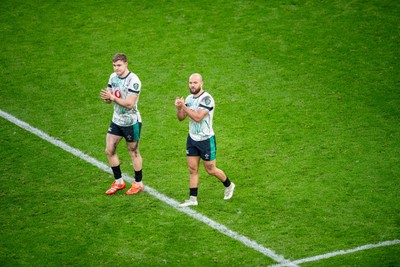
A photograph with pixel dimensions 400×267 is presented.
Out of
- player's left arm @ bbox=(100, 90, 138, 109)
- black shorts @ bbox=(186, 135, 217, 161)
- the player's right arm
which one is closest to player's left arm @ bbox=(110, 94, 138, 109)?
player's left arm @ bbox=(100, 90, 138, 109)

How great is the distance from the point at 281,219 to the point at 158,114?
4562mm

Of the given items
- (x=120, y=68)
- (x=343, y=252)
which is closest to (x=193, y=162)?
(x=120, y=68)

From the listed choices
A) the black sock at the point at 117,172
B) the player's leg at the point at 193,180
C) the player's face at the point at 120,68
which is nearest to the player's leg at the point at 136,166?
the black sock at the point at 117,172

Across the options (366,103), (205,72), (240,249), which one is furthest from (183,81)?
(240,249)

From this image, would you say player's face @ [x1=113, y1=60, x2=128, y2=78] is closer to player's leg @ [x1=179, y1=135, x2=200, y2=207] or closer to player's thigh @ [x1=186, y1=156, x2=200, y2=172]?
player's leg @ [x1=179, y1=135, x2=200, y2=207]

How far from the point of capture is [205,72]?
1438 cm

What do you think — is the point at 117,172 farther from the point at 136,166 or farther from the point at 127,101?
the point at 127,101

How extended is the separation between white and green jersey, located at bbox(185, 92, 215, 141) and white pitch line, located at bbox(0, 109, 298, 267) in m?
1.24

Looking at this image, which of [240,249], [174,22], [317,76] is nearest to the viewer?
[240,249]

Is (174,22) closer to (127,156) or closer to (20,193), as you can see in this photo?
(127,156)

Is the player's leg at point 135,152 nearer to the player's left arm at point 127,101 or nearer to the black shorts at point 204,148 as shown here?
the player's left arm at point 127,101

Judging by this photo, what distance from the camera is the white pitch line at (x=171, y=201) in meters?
8.54

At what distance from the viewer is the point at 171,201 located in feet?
32.8

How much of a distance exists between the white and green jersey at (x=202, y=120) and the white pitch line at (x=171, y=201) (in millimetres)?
1236
